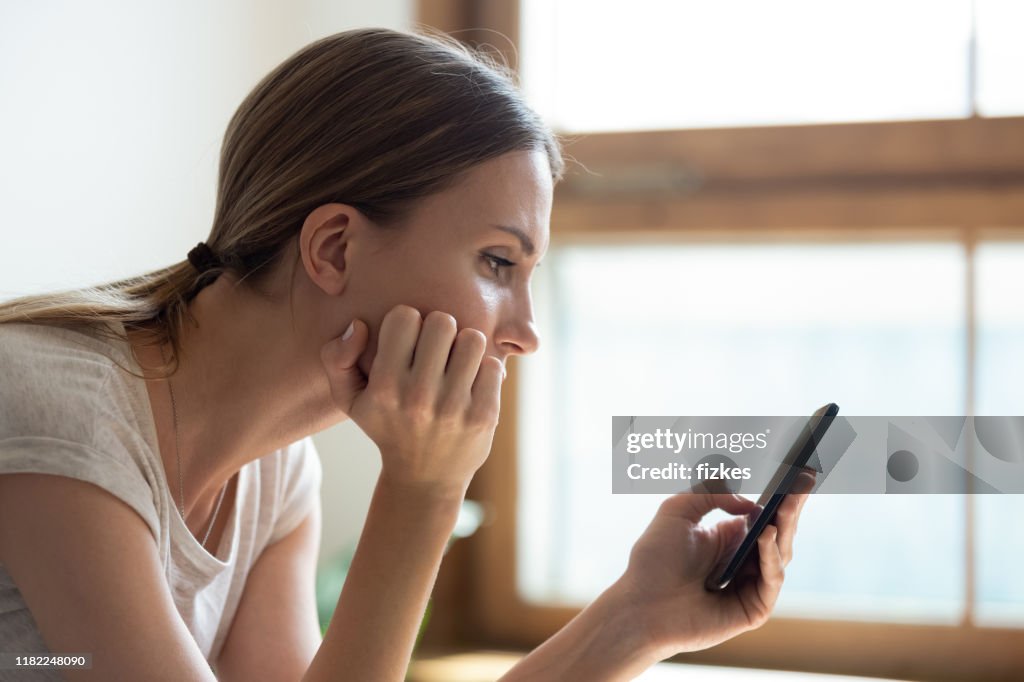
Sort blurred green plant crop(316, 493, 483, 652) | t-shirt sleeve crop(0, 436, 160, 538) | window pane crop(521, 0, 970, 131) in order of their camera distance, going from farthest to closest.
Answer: window pane crop(521, 0, 970, 131) → blurred green plant crop(316, 493, 483, 652) → t-shirt sleeve crop(0, 436, 160, 538)

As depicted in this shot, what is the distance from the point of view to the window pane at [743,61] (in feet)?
5.52

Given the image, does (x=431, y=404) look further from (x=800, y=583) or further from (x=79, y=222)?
(x=800, y=583)

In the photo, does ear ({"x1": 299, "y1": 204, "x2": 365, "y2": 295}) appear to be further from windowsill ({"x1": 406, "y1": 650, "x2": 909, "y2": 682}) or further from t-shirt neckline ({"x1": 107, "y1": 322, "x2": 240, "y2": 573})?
windowsill ({"x1": 406, "y1": 650, "x2": 909, "y2": 682})

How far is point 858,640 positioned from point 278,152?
1.24m

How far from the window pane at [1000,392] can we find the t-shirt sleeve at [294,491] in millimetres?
1078

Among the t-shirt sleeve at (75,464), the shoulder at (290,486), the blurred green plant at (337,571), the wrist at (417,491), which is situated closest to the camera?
the t-shirt sleeve at (75,464)

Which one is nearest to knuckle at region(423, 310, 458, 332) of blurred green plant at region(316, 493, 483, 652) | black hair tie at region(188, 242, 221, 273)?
black hair tie at region(188, 242, 221, 273)

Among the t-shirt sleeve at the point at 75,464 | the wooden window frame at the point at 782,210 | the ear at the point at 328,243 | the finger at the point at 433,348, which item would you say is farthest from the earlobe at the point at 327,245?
the wooden window frame at the point at 782,210

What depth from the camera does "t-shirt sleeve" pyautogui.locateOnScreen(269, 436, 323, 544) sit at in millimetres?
1174

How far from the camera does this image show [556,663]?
0.98m

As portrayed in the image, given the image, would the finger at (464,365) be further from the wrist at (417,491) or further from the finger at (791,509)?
the finger at (791,509)

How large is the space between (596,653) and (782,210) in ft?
3.13

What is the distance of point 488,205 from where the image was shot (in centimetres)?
94

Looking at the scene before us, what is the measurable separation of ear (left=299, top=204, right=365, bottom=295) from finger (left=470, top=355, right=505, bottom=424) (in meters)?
0.16
